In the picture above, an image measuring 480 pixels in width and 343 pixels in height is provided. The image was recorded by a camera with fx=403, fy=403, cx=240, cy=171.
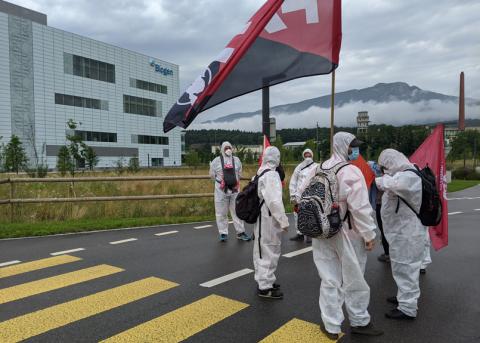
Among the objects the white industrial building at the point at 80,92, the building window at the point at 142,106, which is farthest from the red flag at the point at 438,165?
the building window at the point at 142,106

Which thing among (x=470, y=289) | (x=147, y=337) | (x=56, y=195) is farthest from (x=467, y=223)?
(x=56, y=195)

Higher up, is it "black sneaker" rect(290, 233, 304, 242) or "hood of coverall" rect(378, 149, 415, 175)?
"hood of coverall" rect(378, 149, 415, 175)

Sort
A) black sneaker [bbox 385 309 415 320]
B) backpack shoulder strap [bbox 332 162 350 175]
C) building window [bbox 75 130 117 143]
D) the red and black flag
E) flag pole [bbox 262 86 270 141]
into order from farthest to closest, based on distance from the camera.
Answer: building window [bbox 75 130 117 143]
flag pole [bbox 262 86 270 141]
the red and black flag
black sneaker [bbox 385 309 415 320]
backpack shoulder strap [bbox 332 162 350 175]

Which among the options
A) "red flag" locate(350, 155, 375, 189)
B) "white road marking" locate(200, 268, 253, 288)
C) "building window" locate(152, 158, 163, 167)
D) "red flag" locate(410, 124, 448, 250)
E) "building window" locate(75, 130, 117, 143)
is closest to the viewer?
"white road marking" locate(200, 268, 253, 288)

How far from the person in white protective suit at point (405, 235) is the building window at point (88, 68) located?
59397 millimetres

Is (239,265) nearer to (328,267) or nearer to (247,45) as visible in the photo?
(328,267)

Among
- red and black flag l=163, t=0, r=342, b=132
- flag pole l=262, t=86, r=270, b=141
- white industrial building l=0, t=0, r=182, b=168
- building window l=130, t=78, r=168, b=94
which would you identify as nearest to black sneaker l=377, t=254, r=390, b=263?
red and black flag l=163, t=0, r=342, b=132

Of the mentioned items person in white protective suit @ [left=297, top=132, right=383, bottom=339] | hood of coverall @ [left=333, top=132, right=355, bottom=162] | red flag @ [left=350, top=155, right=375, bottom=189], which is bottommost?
person in white protective suit @ [left=297, top=132, right=383, bottom=339]

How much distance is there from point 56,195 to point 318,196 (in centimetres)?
1014

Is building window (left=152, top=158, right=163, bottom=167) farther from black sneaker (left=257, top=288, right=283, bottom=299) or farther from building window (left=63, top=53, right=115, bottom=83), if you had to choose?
black sneaker (left=257, top=288, right=283, bottom=299)

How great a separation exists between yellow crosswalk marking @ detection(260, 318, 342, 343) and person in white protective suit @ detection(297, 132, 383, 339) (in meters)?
0.09

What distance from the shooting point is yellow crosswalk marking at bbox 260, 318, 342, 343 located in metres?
3.65

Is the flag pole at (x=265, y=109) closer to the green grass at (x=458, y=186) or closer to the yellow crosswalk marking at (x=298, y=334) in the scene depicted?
the yellow crosswalk marking at (x=298, y=334)

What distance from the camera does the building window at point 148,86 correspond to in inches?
2618
